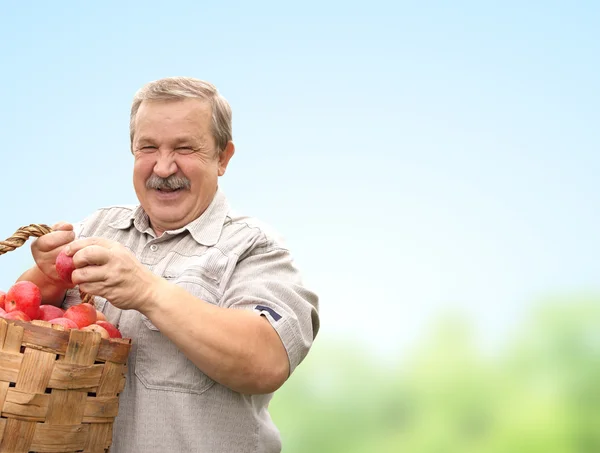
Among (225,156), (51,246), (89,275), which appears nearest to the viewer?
(89,275)

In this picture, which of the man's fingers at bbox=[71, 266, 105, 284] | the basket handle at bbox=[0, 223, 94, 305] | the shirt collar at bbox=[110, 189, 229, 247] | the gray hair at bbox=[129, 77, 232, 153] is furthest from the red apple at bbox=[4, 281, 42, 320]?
the gray hair at bbox=[129, 77, 232, 153]

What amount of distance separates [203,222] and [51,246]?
471 mm

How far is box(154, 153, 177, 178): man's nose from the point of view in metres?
2.54

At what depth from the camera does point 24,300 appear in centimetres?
224

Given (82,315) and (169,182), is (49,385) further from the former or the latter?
(169,182)

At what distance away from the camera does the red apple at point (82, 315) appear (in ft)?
7.26

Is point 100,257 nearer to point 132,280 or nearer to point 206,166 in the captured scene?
point 132,280

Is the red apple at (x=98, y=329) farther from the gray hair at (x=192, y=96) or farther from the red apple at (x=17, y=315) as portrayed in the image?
the gray hair at (x=192, y=96)

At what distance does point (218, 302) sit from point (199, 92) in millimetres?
700

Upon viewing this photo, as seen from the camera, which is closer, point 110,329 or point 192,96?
point 110,329

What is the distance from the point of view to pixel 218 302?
240 cm

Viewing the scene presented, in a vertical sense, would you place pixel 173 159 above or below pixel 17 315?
above

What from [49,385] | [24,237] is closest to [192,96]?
[24,237]

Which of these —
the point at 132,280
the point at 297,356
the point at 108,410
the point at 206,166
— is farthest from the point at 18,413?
the point at 206,166
